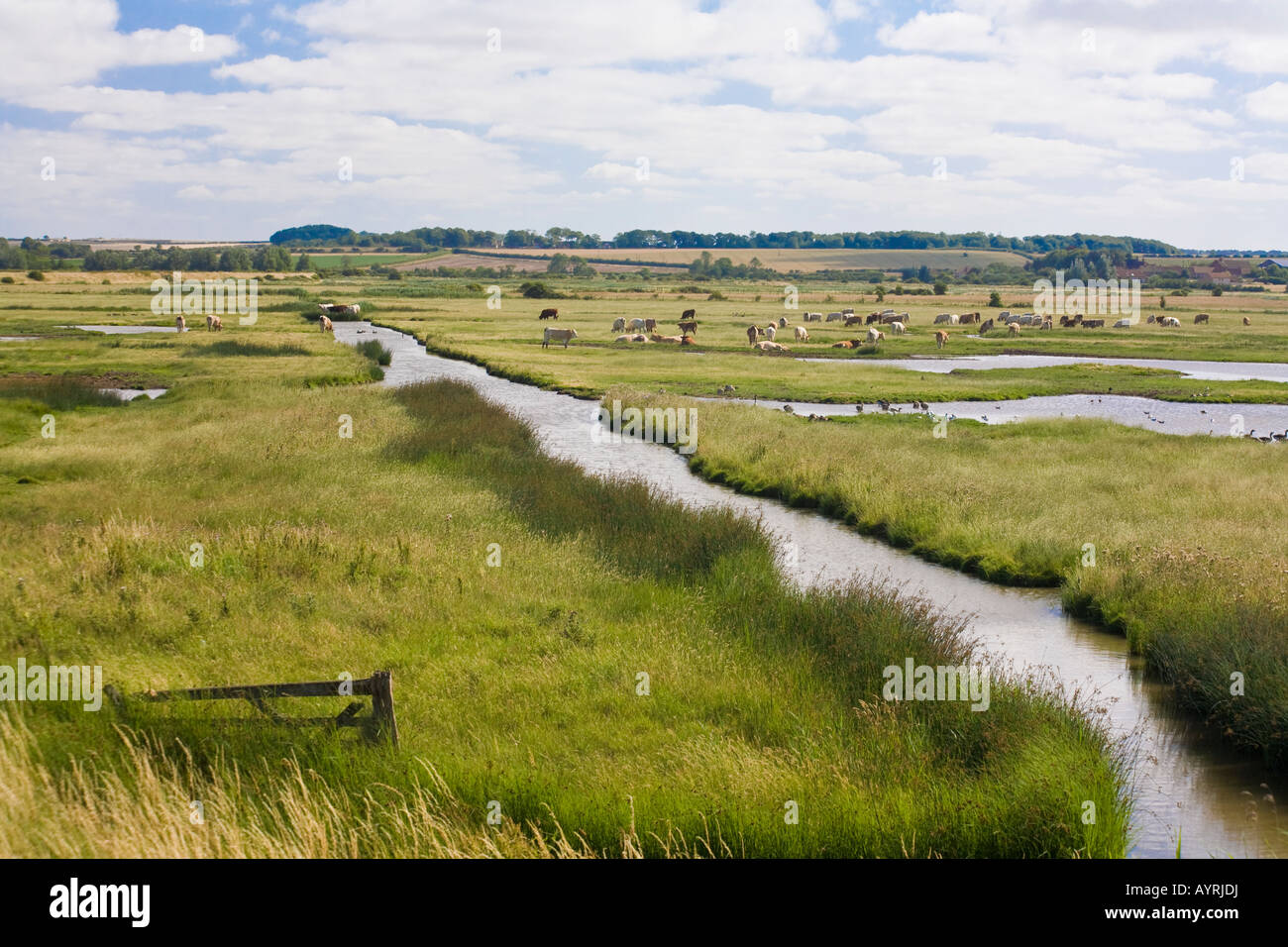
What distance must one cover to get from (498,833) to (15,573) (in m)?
9.81

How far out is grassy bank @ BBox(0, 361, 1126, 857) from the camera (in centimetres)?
809

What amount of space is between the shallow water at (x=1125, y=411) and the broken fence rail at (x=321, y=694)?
98.0 ft

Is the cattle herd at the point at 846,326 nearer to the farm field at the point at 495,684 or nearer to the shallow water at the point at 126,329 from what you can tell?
the shallow water at the point at 126,329

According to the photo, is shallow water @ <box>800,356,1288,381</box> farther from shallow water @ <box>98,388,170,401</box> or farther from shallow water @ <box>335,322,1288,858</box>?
shallow water @ <box>98,388,170,401</box>

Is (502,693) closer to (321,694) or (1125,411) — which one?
(321,694)

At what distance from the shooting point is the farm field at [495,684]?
8.10 metres

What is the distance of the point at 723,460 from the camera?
28891mm

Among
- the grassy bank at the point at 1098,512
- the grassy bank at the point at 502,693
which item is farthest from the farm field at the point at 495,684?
the grassy bank at the point at 1098,512

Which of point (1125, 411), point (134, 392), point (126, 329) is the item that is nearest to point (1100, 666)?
point (1125, 411)

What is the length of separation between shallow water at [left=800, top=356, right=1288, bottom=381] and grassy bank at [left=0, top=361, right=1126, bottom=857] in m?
38.0

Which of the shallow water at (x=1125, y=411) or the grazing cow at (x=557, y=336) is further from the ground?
the grazing cow at (x=557, y=336)

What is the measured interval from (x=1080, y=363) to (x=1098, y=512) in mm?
Result: 39975
